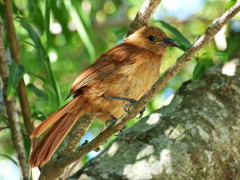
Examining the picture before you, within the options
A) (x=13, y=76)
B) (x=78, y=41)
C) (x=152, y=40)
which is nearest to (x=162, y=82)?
(x=13, y=76)

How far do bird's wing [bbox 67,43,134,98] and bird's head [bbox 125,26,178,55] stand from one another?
281mm

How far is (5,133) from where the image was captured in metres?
6.89

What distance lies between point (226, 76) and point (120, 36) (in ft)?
4.42

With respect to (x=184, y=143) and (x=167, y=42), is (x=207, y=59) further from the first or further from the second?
(x=184, y=143)

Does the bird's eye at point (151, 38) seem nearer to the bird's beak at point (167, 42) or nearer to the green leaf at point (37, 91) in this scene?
the bird's beak at point (167, 42)

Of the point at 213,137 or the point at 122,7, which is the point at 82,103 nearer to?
the point at 213,137

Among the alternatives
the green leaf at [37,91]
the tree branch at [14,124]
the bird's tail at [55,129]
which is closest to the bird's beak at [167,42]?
the bird's tail at [55,129]

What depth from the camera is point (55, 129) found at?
361 cm

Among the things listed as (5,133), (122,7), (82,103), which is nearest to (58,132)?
(82,103)

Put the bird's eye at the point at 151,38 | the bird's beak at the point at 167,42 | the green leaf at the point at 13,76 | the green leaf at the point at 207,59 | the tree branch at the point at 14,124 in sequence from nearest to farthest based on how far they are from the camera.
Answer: the green leaf at the point at 13,76, the tree branch at the point at 14,124, the green leaf at the point at 207,59, the bird's beak at the point at 167,42, the bird's eye at the point at 151,38

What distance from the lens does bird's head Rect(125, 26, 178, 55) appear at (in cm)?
424

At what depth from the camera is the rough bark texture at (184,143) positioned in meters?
3.41

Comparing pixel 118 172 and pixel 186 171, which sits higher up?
pixel 118 172

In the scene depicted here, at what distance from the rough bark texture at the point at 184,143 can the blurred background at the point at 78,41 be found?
10.2 inches
